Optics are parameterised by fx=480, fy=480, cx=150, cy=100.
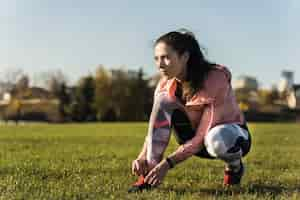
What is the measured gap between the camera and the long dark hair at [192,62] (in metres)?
3.42

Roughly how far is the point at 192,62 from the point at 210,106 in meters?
0.35

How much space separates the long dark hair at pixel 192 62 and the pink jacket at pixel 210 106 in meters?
0.04

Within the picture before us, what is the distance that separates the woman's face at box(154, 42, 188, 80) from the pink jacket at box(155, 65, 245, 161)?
0.75 feet

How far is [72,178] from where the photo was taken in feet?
13.8

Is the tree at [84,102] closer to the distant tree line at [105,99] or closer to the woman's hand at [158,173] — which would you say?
the distant tree line at [105,99]

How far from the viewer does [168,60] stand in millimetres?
3354

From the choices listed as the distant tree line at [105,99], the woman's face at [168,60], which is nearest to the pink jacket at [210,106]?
the woman's face at [168,60]

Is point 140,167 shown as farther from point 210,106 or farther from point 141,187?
point 210,106

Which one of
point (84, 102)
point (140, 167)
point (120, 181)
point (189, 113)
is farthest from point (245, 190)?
point (84, 102)

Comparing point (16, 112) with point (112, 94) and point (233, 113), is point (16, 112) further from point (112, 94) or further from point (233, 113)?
point (233, 113)

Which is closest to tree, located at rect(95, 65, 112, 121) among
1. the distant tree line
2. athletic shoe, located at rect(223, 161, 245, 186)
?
the distant tree line

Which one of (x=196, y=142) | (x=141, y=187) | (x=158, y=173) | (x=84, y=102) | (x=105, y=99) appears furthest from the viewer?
(x=105, y=99)

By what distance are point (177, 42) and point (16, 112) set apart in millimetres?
64907

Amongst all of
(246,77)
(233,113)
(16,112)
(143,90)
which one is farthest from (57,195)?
(246,77)
